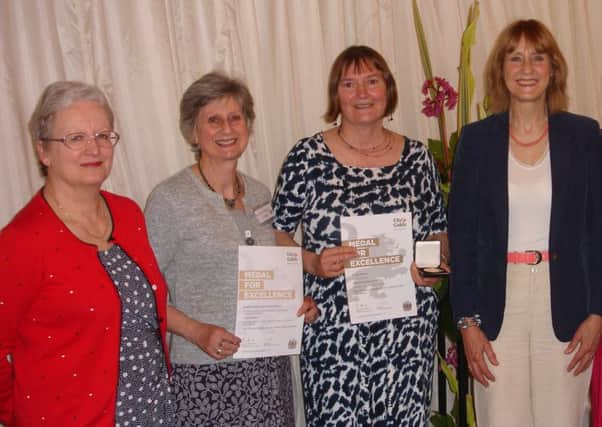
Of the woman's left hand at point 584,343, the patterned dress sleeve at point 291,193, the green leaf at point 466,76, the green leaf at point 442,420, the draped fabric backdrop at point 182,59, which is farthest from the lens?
the green leaf at point 442,420

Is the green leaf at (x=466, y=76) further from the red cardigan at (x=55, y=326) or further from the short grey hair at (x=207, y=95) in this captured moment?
the red cardigan at (x=55, y=326)

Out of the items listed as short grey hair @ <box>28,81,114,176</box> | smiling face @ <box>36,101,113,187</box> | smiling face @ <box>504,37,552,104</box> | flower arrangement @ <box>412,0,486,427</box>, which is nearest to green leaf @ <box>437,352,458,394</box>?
flower arrangement @ <box>412,0,486,427</box>

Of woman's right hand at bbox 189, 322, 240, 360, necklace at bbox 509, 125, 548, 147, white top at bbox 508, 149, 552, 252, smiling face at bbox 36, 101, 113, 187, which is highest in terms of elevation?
smiling face at bbox 36, 101, 113, 187

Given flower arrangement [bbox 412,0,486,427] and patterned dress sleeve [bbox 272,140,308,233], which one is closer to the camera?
patterned dress sleeve [bbox 272,140,308,233]

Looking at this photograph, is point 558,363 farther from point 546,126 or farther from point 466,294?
point 546,126

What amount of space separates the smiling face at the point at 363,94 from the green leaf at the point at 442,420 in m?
1.63

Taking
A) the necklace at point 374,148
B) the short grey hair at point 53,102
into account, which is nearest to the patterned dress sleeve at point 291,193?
the necklace at point 374,148

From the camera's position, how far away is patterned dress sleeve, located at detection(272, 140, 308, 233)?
247 cm

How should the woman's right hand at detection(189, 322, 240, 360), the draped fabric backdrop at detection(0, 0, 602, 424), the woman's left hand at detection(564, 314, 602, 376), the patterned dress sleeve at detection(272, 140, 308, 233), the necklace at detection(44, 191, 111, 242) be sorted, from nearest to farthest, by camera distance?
the necklace at detection(44, 191, 111, 242)
the woman's right hand at detection(189, 322, 240, 360)
the woman's left hand at detection(564, 314, 602, 376)
the patterned dress sleeve at detection(272, 140, 308, 233)
the draped fabric backdrop at detection(0, 0, 602, 424)

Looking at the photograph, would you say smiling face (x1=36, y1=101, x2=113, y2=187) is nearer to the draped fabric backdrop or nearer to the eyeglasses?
the eyeglasses

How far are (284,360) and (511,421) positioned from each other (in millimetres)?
880

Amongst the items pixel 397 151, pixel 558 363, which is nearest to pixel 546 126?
pixel 397 151

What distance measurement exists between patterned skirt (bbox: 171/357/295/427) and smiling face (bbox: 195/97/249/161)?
778 mm

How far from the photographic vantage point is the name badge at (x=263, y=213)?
2385 mm
